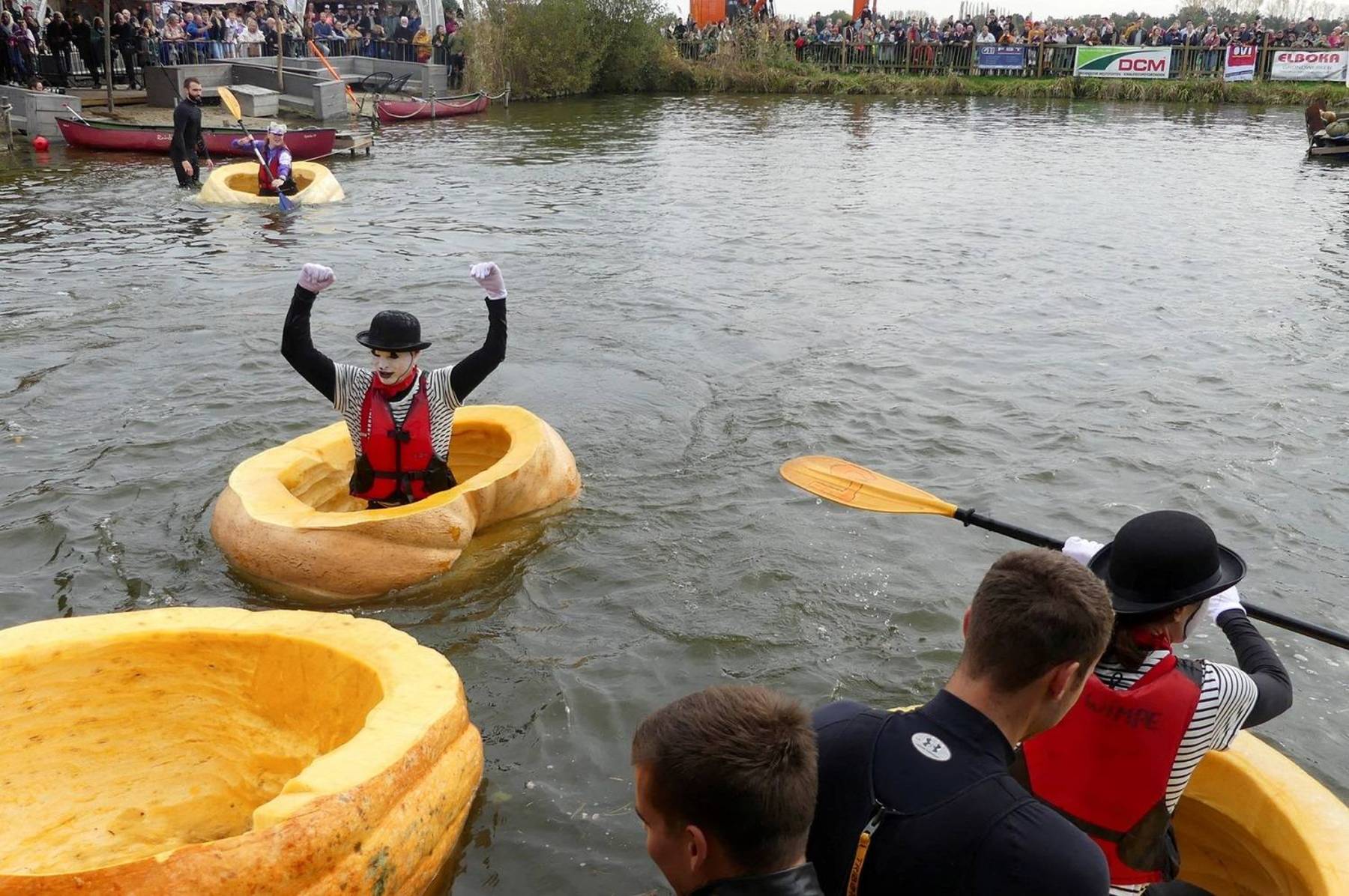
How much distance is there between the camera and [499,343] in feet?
18.6

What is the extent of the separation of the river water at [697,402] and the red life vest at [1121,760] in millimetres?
1737

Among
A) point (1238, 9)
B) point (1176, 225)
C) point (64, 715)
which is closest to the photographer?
point (64, 715)

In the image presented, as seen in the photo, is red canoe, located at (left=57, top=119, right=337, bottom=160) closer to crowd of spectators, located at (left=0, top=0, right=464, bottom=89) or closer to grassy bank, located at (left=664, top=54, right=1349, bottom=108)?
crowd of spectators, located at (left=0, top=0, right=464, bottom=89)

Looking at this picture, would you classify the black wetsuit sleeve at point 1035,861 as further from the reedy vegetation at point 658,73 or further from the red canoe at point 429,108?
the reedy vegetation at point 658,73

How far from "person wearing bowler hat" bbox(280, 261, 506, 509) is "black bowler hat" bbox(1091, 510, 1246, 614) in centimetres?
358

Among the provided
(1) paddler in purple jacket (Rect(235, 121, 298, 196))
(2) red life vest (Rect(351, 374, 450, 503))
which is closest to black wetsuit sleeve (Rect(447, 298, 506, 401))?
(2) red life vest (Rect(351, 374, 450, 503))

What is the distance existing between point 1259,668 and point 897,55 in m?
36.2

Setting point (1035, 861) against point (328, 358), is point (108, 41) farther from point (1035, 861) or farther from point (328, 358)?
point (1035, 861)

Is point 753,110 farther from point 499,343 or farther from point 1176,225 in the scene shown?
point 499,343

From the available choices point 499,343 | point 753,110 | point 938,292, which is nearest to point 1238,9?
point 753,110

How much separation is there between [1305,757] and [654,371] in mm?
5561

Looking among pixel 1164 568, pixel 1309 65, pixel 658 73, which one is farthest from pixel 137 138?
pixel 1309 65

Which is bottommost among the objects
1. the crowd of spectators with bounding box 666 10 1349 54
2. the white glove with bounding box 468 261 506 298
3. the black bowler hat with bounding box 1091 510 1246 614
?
the black bowler hat with bounding box 1091 510 1246 614

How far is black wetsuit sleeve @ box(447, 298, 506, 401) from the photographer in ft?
18.5
